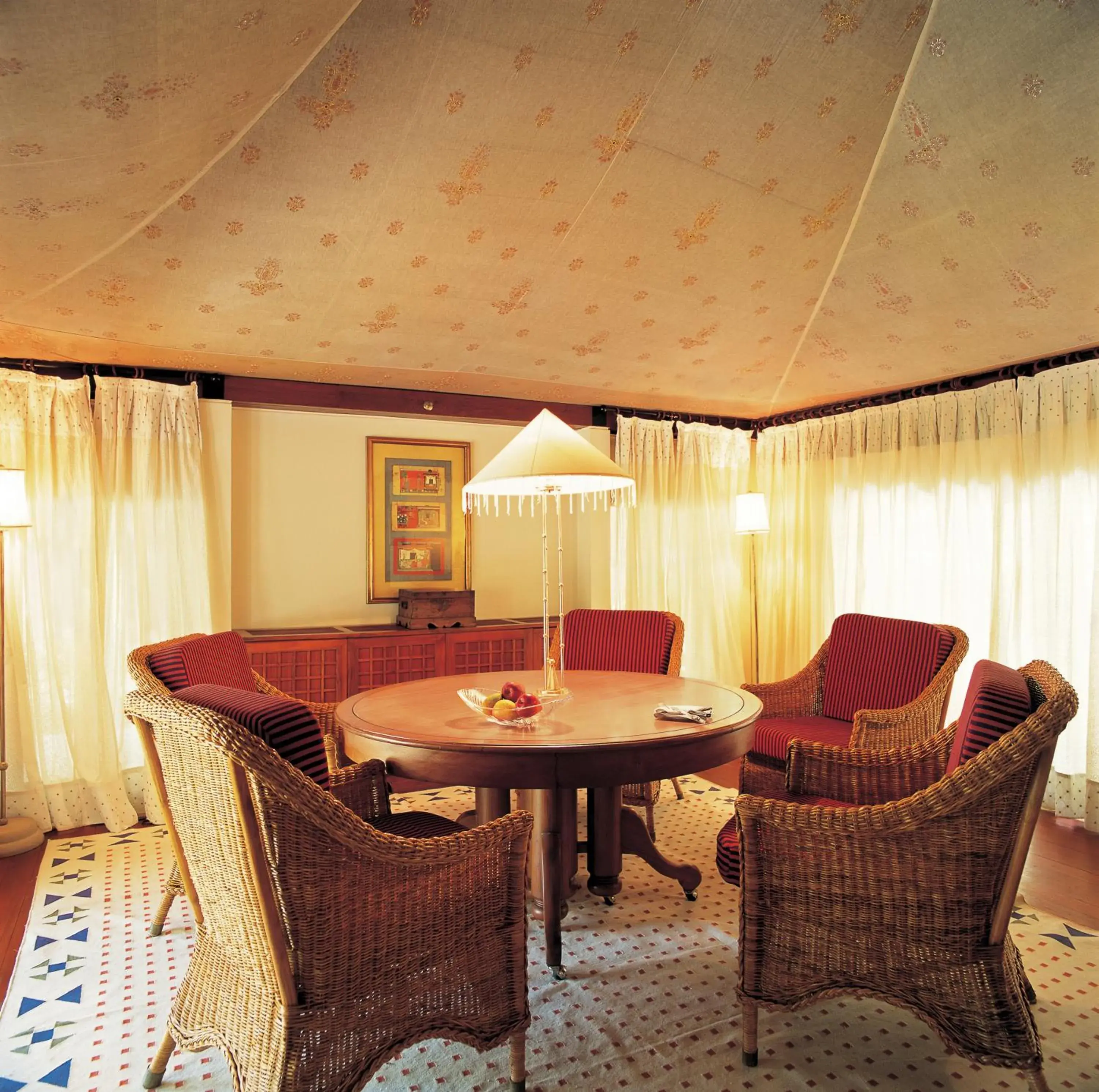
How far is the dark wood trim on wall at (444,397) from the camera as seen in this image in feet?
12.8

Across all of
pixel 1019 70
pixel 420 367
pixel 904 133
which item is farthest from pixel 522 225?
pixel 1019 70

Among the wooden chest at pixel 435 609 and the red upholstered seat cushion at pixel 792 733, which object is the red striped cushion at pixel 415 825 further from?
the wooden chest at pixel 435 609

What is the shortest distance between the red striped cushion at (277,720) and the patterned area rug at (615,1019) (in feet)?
2.48

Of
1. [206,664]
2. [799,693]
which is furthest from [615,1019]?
[799,693]

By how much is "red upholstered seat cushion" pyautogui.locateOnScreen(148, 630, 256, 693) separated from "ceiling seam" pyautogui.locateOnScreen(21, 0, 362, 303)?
4.99 feet

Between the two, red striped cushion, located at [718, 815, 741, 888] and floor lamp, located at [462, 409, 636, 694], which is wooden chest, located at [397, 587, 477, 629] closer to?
floor lamp, located at [462, 409, 636, 694]

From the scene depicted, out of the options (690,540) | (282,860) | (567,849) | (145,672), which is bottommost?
(567,849)

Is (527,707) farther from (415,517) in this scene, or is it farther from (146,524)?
(415,517)

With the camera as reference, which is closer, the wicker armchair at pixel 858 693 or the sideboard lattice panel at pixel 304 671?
the wicker armchair at pixel 858 693

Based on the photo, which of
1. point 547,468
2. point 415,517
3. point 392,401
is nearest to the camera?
point 547,468

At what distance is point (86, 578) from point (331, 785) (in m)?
2.24

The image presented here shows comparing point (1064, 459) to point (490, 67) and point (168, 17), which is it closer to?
point (490, 67)

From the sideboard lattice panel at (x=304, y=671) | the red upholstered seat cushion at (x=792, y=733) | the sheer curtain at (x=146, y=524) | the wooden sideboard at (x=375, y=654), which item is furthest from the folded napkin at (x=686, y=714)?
the sheer curtain at (x=146, y=524)

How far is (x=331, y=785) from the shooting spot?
2.28m
